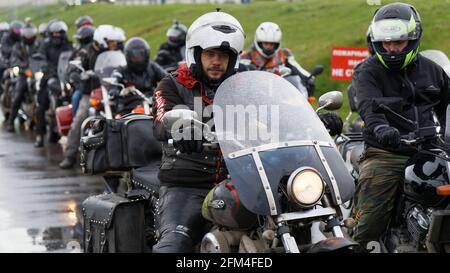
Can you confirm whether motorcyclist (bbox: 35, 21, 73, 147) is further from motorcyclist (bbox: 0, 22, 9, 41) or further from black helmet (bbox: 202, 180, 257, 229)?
black helmet (bbox: 202, 180, 257, 229)

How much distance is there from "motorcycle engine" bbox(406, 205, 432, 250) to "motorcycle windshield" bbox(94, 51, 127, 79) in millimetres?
7307

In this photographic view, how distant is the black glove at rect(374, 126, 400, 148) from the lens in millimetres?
6629

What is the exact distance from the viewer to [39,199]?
39.2ft

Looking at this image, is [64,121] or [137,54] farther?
[64,121]

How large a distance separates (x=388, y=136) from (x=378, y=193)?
2.35 ft

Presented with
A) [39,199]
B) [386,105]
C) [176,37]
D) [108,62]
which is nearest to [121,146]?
[386,105]

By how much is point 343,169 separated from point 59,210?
613 centimetres

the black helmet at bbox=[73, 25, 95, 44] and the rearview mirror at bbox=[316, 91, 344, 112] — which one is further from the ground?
the rearview mirror at bbox=[316, 91, 344, 112]

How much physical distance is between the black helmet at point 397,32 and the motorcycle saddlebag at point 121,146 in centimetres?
186

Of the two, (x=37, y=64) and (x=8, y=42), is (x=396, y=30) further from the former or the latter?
(x=8, y=42)

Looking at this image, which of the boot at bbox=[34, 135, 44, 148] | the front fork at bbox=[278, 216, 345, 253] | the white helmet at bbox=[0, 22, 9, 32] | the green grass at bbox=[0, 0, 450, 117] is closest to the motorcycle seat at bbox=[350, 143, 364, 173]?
the front fork at bbox=[278, 216, 345, 253]

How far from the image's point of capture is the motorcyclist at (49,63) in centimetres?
1773

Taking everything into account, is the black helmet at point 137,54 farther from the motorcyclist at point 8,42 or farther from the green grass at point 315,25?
the motorcyclist at point 8,42

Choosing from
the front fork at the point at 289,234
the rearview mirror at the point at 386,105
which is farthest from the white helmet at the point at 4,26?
the front fork at the point at 289,234
